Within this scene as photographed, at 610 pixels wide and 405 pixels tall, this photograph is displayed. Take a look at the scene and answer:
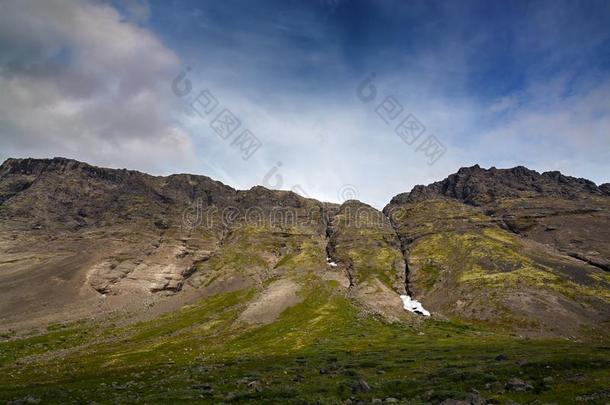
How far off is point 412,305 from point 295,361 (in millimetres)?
105201

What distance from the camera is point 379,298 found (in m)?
174

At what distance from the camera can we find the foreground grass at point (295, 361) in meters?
42.0

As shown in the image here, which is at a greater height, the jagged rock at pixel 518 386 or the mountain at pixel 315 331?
the jagged rock at pixel 518 386

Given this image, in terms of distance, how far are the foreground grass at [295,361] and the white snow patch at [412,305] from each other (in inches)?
722

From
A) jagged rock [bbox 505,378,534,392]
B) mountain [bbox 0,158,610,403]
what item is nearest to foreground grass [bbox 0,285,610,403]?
mountain [bbox 0,158,610,403]

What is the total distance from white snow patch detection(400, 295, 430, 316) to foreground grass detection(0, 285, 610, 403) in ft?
60.1

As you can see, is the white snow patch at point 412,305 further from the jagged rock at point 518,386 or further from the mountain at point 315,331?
the jagged rock at point 518,386

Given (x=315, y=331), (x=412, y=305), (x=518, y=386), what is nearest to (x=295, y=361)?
(x=518, y=386)

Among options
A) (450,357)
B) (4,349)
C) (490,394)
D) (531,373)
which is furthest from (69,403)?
(4,349)

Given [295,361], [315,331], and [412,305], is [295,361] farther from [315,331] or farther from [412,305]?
[412,305]

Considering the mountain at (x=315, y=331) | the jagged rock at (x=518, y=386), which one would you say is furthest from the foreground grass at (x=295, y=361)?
the jagged rock at (x=518, y=386)

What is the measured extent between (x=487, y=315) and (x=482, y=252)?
67.6 metres

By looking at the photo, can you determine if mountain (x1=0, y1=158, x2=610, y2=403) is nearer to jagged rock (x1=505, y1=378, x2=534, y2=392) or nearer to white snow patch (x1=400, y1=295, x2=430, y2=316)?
jagged rock (x1=505, y1=378, x2=534, y2=392)

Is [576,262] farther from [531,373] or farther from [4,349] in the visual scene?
[4,349]
